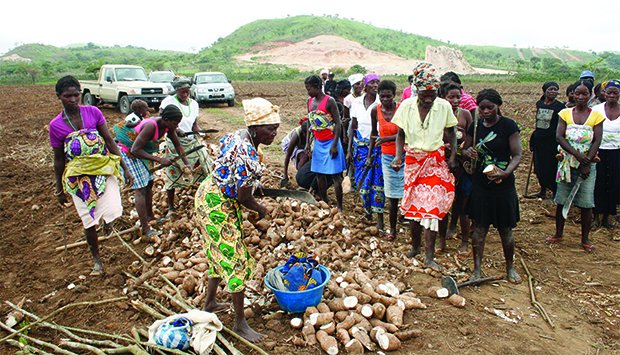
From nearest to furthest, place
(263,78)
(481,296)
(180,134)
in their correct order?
(481,296) → (180,134) → (263,78)

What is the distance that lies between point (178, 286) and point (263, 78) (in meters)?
36.9

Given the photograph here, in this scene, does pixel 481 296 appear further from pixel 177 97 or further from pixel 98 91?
pixel 98 91

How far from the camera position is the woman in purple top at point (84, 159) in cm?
374

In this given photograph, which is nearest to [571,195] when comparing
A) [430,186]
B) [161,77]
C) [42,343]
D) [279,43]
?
[430,186]

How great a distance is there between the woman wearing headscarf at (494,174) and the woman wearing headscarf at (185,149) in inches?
126

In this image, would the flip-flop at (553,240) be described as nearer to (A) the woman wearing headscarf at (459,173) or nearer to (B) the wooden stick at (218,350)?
(A) the woman wearing headscarf at (459,173)

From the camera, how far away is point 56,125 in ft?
12.1

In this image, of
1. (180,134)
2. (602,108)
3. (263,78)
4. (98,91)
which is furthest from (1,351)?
(263,78)

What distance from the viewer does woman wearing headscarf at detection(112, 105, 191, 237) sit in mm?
4594

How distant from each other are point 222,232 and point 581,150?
3.71 metres

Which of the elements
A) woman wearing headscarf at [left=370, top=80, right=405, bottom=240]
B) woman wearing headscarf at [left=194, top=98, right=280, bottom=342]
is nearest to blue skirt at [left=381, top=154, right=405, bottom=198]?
woman wearing headscarf at [left=370, top=80, right=405, bottom=240]

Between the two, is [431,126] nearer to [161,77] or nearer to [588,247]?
[588,247]

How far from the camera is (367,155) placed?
4.97 meters

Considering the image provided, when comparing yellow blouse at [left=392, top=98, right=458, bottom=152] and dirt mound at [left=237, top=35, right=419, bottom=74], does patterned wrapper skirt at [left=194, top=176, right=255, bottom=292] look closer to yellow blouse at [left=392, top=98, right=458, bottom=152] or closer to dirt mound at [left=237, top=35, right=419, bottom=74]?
yellow blouse at [left=392, top=98, right=458, bottom=152]
